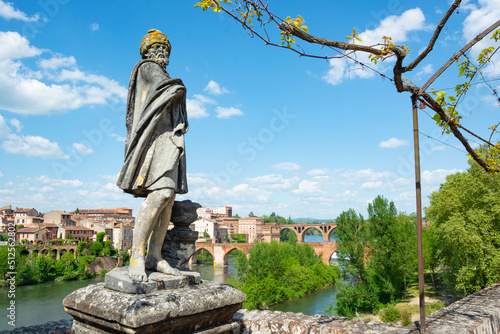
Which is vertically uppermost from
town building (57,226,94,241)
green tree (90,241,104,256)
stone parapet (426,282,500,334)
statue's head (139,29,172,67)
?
statue's head (139,29,172,67)

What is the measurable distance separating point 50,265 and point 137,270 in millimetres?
52344

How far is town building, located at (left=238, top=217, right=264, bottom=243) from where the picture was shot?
4582 inches

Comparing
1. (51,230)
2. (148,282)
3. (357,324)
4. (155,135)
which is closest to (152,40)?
(155,135)

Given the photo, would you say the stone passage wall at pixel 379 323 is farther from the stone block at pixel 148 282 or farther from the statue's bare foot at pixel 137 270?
the statue's bare foot at pixel 137 270

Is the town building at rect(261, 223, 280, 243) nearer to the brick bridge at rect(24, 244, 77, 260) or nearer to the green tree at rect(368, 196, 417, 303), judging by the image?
the brick bridge at rect(24, 244, 77, 260)

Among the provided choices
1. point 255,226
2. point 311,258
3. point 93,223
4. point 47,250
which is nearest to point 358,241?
point 311,258

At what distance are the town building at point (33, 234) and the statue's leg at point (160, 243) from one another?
6272cm

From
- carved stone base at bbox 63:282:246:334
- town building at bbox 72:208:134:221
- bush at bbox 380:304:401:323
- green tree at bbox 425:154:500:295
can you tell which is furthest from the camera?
town building at bbox 72:208:134:221

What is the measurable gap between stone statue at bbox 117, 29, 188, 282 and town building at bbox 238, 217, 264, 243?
373 ft

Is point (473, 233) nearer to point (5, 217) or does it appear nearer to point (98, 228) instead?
point (98, 228)

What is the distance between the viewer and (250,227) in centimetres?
11869

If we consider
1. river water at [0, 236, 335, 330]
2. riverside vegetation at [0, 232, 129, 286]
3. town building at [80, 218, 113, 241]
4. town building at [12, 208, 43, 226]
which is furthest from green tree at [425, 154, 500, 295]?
town building at [12, 208, 43, 226]

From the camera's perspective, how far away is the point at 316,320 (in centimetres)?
359

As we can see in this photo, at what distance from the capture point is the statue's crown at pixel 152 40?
3.46 metres
